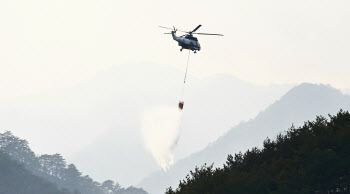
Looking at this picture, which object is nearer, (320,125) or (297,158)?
(297,158)

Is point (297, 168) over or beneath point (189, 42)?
A: beneath

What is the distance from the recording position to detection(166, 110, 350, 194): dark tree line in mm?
60219

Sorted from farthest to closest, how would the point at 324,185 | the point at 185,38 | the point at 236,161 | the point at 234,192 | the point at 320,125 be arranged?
the point at 185,38, the point at 236,161, the point at 320,125, the point at 234,192, the point at 324,185

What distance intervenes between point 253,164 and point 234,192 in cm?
923

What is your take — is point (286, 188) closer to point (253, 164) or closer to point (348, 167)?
point (348, 167)

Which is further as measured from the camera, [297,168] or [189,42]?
[189,42]

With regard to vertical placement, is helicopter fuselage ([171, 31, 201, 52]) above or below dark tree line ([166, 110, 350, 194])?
above

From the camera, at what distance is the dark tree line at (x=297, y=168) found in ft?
198

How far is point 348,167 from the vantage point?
60.1 metres

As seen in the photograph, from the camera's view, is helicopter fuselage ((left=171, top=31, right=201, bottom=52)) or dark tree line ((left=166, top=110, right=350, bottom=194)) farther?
helicopter fuselage ((left=171, top=31, right=201, bottom=52))

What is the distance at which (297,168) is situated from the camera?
63.6 meters

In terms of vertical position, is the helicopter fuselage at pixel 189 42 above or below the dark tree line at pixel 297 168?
above

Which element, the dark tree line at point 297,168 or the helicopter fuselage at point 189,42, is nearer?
the dark tree line at point 297,168

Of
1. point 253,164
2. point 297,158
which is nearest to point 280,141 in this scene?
point 253,164
